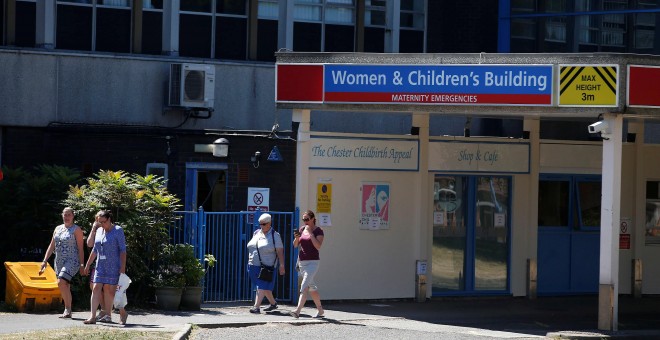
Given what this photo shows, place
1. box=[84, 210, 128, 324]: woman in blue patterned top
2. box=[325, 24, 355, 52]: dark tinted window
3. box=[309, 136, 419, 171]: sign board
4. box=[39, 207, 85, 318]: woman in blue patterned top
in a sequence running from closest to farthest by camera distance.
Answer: box=[84, 210, 128, 324]: woman in blue patterned top < box=[39, 207, 85, 318]: woman in blue patterned top < box=[309, 136, 419, 171]: sign board < box=[325, 24, 355, 52]: dark tinted window

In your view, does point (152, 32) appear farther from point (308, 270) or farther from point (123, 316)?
point (123, 316)

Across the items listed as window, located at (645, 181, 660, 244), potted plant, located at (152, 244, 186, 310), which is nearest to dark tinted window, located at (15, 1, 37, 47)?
potted plant, located at (152, 244, 186, 310)

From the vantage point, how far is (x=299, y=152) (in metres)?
18.3

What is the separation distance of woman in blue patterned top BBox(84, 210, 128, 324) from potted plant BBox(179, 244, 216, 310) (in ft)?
6.33

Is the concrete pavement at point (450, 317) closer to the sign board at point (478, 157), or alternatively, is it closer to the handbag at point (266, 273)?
the handbag at point (266, 273)

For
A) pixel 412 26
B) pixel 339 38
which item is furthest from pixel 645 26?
pixel 339 38

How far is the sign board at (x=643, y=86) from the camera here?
1609cm

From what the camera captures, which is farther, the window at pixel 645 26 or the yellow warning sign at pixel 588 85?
the window at pixel 645 26

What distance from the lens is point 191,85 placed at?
890 inches

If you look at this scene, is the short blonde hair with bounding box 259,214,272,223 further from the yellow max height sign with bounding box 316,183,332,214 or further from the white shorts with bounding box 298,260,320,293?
the yellow max height sign with bounding box 316,183,332,214

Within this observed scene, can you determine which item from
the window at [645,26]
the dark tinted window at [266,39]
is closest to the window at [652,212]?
the window at [645,26]

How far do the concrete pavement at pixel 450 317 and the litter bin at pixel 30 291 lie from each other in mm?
301

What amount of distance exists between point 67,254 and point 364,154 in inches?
212

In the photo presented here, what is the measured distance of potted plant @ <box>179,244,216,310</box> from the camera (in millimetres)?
17266
